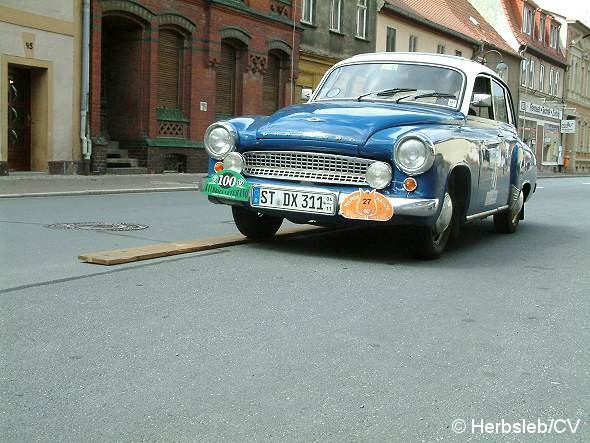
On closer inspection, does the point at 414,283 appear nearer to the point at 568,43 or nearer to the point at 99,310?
the point at 99,310

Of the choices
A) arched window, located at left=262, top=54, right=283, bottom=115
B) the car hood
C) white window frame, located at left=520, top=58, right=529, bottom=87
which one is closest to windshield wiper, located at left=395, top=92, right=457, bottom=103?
the car hood

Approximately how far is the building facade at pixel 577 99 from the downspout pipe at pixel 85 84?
152 ft

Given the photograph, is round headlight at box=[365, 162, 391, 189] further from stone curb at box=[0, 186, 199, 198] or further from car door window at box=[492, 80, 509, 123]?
stone curb at box=[0, 186, 199, 198]

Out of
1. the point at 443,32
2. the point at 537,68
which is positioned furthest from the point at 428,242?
the point at 537,68

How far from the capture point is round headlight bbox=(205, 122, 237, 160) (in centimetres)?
718

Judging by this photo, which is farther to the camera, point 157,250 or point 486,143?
point 486,143

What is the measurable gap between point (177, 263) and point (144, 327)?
2.05 m

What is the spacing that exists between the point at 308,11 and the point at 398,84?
889 inches

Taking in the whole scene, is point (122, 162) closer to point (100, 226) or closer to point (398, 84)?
point (100, 226)

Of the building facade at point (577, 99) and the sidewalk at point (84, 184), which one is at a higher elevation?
the building facade at point (577, 99)

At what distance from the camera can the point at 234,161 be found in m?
7.14

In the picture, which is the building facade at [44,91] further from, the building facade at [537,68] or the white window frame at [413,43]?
the building facade at [537,68]

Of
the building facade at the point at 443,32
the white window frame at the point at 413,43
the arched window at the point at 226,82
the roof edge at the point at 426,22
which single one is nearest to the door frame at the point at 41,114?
the arched window at the point at 226,82

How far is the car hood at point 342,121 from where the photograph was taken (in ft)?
21.8
